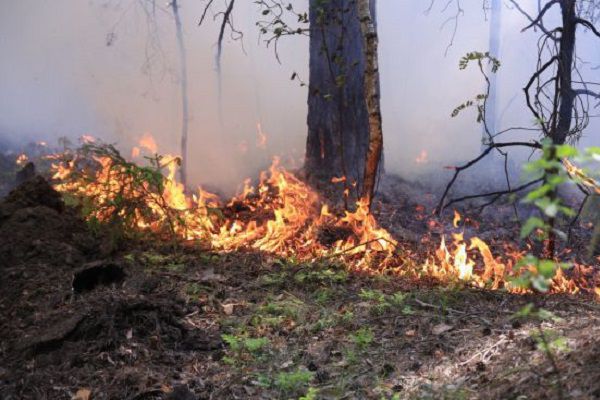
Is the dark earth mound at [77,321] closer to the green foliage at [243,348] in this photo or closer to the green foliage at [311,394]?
the green foliage at [243,348]

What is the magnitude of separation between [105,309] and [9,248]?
1.58m

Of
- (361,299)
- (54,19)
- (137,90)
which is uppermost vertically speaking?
(54,19)

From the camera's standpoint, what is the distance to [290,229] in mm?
5941

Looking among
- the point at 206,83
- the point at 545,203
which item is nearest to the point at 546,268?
the point at 545,203

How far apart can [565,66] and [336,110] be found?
2.80 metres

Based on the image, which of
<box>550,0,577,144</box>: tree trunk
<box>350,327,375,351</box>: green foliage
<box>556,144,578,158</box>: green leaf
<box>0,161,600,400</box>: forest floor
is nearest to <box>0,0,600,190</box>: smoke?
<box>550,0,577,144</box>: tree trunk

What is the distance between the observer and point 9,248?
468cm

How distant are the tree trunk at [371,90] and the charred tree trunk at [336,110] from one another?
1320 millimetres

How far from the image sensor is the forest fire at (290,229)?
495 centimetres

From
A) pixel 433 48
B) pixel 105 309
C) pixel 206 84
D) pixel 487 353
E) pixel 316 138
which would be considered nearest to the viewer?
pixel 487 353

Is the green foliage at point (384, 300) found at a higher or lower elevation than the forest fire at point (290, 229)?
lower

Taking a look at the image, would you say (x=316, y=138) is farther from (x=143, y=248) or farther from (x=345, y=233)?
(x=143, y=248)

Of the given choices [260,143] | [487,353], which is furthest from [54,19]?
[487,353]

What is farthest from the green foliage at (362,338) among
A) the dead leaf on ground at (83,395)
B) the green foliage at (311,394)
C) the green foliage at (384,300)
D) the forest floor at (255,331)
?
the dead leaf on ground at (83,395)
